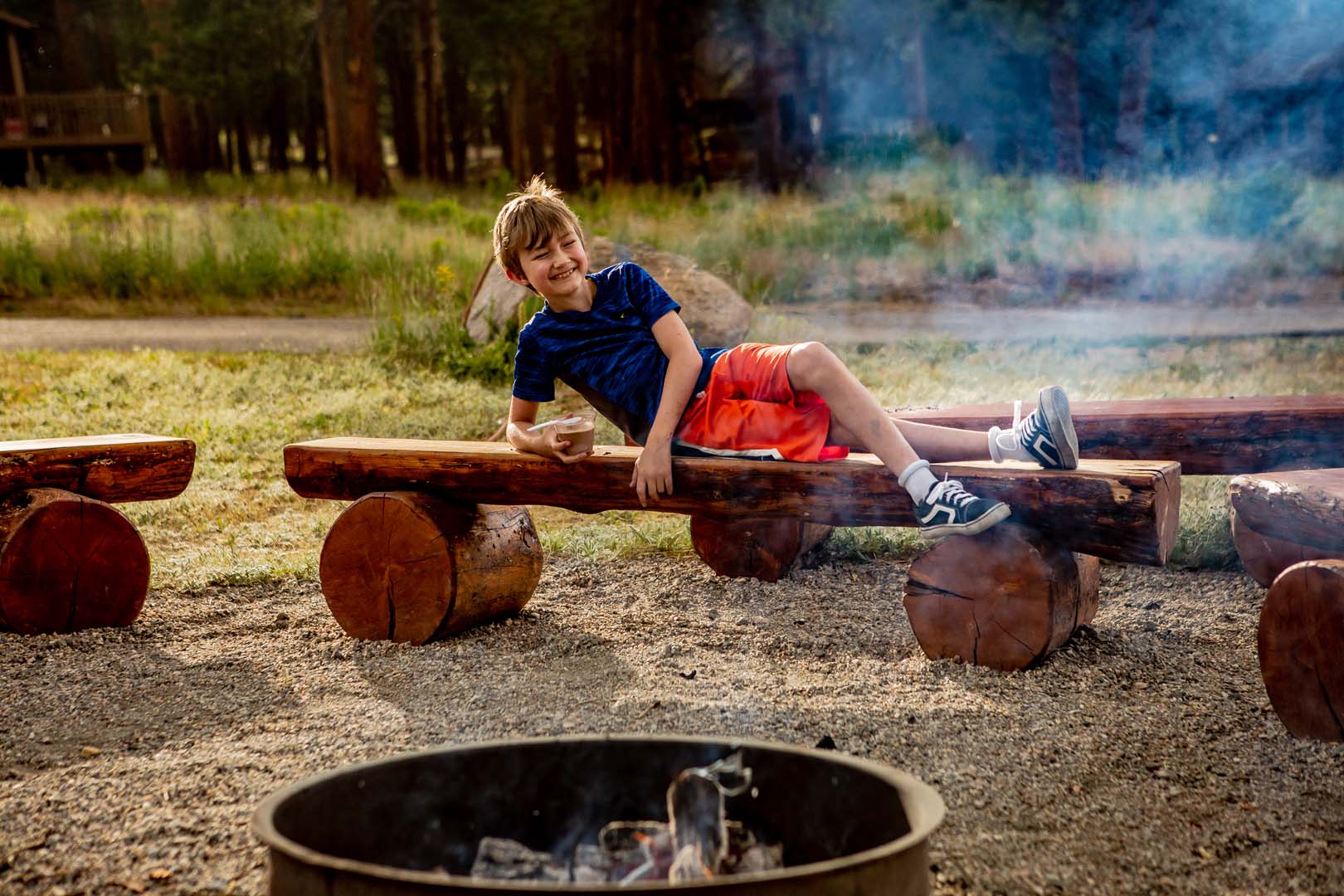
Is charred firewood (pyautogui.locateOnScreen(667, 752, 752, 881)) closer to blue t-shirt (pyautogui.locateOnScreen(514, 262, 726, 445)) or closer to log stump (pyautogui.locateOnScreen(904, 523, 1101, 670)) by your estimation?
log stump (pyautogui.locateOnScreen(904, 523, 1101, 670))

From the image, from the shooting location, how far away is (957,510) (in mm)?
3246

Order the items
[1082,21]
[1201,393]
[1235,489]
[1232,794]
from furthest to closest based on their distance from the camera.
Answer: [1082,21] → [1201,393] → [1235,489] → [1232,794]

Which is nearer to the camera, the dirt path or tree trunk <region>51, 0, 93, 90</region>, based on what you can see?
the dirt path

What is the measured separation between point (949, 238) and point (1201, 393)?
248 inches

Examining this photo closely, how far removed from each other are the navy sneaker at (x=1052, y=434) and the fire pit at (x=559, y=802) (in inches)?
58.0

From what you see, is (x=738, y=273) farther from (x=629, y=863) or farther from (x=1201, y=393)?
(x=629, y=863)

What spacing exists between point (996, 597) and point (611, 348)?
132 centimetres

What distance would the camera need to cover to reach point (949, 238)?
13.1 m

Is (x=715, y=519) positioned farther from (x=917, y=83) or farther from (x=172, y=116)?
(x=172, y=116)

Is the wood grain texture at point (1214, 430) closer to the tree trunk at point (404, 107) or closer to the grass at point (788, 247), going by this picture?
the grass at point (788, 247)

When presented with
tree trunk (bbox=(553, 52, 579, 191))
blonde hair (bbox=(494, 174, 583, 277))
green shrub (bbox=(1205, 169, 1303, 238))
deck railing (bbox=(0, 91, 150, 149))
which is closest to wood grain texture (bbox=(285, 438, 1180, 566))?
blonde hair (bbox=(494, 174, 583, 277))

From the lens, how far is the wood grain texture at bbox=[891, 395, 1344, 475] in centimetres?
391

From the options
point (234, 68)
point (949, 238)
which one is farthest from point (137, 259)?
point (234, 68)

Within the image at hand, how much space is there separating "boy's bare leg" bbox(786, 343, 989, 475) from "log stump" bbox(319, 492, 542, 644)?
3.63 ft
